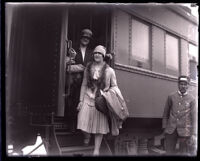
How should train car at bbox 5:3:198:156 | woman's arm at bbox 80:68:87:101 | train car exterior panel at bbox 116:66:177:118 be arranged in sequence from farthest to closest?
1. train car exterior panel at bbox 116:66:177:118
2. woman's arm at bbox 80:68:87:101
3. train car at bbox 5:3:198:156

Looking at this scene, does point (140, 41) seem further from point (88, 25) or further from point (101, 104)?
point (101, 104)

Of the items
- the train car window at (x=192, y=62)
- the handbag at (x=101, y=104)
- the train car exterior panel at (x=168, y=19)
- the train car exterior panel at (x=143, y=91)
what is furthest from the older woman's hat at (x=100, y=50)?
the train car window at (x=192, y=62)

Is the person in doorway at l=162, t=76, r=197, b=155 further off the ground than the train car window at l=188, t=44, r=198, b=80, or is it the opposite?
the train car window at l=188, t=44, r=198, b=80

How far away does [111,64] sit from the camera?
5.56 metres

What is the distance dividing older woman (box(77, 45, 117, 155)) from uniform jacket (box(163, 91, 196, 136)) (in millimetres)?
977

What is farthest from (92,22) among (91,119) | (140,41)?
(91,119)

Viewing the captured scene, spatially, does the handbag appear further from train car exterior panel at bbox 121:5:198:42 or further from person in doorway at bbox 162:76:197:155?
train car exterior panel at bbox 121:5:198:42

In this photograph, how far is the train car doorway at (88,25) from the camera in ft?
17.8

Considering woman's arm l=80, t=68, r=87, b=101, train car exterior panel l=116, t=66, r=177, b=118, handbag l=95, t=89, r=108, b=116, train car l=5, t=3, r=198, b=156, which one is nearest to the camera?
train car l=5, t=3, r=198, b=156

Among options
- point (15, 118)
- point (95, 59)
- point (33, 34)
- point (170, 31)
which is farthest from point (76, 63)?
point (170, 31)

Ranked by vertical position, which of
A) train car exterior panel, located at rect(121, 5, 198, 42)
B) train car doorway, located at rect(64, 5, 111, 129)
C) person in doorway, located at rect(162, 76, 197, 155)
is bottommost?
person in doorway, located at rect(162, 76, 197, 155)

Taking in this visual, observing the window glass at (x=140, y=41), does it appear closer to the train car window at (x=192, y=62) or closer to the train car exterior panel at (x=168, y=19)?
the train car exterior panel at (x=168, y=19)

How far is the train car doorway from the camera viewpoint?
17.8ft

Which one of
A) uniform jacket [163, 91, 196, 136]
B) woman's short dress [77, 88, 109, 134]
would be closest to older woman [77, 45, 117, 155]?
woman's short dress [77, 88, 109, 134]
